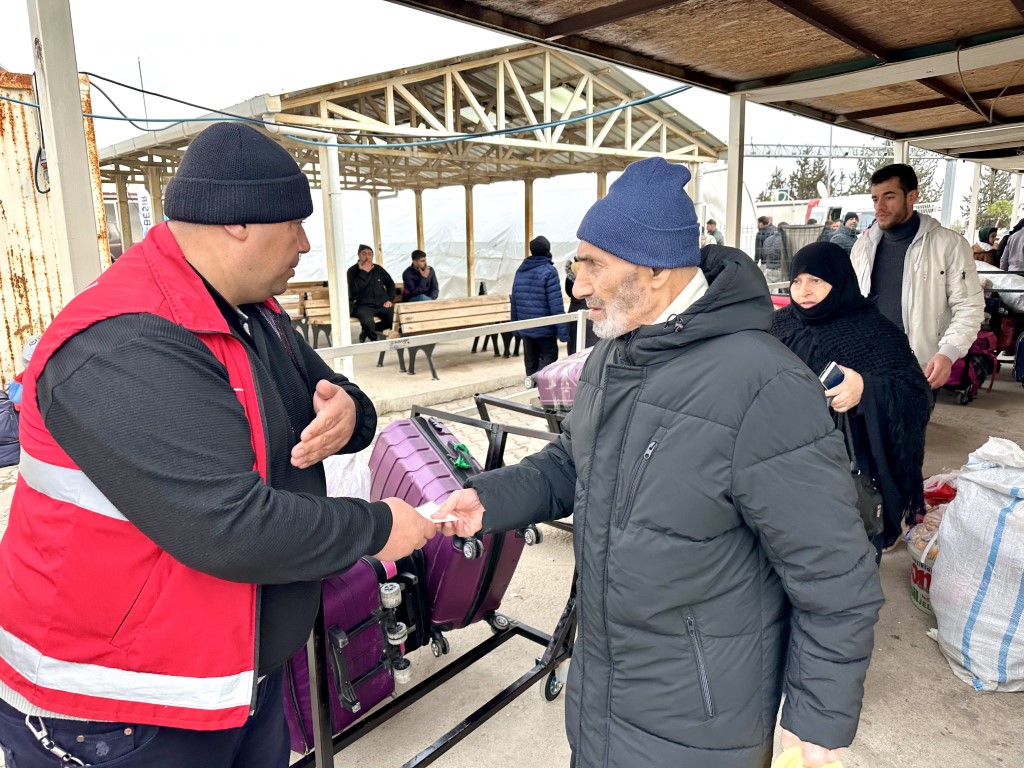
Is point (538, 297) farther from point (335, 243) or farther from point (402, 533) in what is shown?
point (402, 533)

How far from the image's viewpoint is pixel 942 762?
7.46 feet

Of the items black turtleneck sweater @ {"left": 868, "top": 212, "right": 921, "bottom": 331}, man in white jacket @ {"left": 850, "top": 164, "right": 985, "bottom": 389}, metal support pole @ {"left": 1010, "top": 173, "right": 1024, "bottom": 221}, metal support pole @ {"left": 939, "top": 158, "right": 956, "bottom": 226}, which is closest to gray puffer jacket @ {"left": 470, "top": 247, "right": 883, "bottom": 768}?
man in white jacket @ {"left": 850, "top": 164, "right": 985, "bottom": 389}

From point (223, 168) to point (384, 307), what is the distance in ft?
27.5

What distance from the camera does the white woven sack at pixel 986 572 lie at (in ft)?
8.23

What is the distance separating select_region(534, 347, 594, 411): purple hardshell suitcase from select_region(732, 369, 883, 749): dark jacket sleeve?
78.2 inches

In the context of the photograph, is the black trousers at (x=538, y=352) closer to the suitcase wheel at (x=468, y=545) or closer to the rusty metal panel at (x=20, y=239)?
the rusty metal panel at (x=20, y=239)

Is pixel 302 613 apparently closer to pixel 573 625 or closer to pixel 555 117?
pixel 573 625

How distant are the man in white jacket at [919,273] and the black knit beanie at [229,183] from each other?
335 cm

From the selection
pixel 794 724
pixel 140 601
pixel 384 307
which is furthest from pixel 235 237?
pixel 384 307

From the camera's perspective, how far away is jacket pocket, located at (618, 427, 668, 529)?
1289mm

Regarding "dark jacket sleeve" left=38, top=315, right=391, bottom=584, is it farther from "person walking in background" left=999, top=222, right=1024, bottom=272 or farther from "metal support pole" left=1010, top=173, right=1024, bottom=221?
"metal support pole" left=1010, top=173, right=1024, bottom=221

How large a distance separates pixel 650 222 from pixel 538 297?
622 cm

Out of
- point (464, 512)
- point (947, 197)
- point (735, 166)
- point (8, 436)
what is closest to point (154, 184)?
point (8, 436)

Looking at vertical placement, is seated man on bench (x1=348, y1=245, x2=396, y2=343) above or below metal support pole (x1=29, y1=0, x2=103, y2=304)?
below
